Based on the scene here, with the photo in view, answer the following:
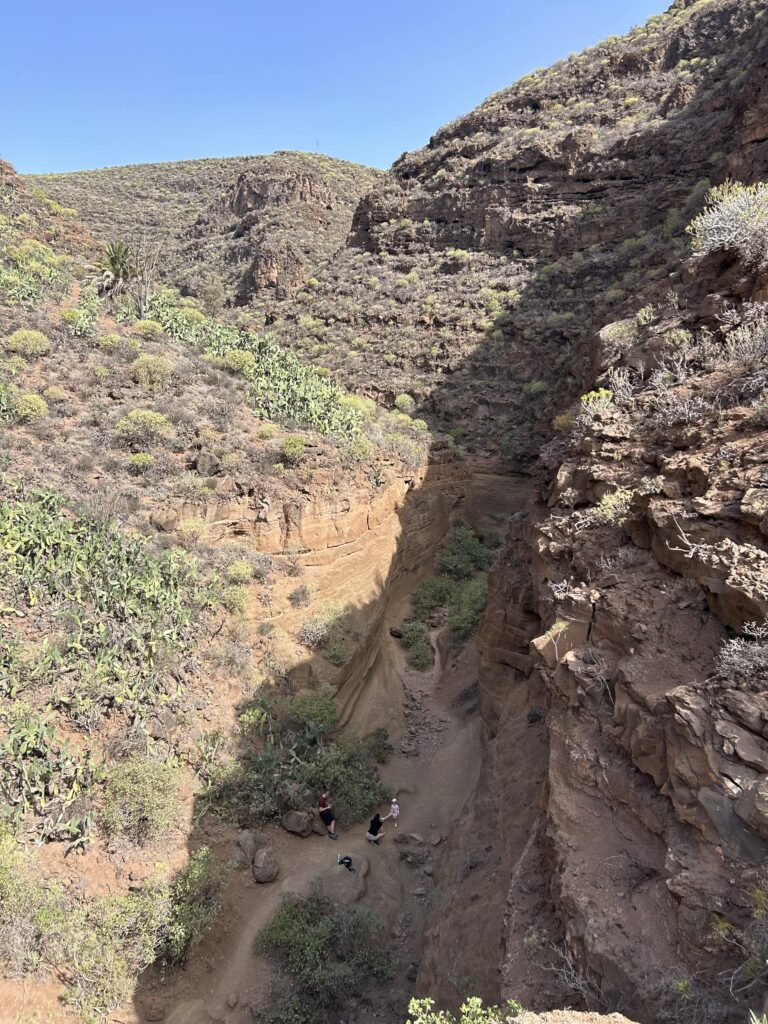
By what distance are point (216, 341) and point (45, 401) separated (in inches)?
322

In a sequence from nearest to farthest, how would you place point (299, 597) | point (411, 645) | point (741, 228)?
1. point (741, 228)
2. point (299, 597)
3. point (411, 645)

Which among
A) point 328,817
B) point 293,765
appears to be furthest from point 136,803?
point 328,817

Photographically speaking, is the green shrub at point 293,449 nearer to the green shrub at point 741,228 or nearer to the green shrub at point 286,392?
the green shrub at point 286,392

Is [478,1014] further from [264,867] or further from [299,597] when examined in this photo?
[299,597]

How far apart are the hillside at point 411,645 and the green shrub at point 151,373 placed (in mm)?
120

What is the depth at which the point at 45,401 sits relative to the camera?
14969mm

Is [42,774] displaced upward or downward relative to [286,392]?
downward

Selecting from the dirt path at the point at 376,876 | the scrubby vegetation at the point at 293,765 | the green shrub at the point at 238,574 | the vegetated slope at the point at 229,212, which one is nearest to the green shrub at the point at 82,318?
the green shrub at the point at 238,574

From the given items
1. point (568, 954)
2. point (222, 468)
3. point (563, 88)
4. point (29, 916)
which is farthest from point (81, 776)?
point (563, 88)

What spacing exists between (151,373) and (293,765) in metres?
12.9

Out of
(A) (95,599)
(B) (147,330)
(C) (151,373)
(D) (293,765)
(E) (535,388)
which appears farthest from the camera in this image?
(E) (535,388)

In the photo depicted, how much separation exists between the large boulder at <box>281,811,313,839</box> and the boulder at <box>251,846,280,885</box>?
700 millimetres

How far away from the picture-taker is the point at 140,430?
14.9 m

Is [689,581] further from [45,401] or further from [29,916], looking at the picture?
[45,401]
